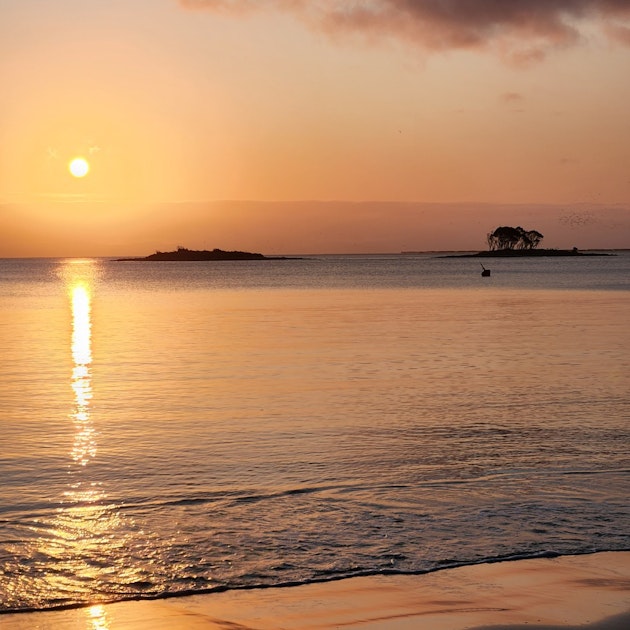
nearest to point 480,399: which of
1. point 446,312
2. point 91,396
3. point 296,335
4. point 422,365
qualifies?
point 422,365

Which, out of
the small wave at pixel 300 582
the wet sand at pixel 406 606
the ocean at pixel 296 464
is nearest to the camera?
the wet sand at pixel 406 606

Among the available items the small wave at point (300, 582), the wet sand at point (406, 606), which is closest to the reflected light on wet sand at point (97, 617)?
the wet sand at point (406, 606)

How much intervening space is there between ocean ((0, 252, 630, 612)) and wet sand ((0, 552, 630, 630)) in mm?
315

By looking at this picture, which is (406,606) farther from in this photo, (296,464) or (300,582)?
(296,464)

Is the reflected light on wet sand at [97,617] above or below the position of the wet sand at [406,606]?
above

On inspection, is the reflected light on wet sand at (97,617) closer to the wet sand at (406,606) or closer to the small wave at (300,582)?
the wet sand at (406,606)

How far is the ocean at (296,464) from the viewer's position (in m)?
9.21

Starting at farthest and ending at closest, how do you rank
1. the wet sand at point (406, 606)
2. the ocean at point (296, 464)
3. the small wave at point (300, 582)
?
the ocean at point (296, 464), the small wave at point (300, 582), the wet sand at point (406, 606)

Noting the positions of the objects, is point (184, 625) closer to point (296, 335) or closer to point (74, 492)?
point (74, 492)

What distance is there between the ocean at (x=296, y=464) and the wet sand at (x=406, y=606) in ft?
1.03

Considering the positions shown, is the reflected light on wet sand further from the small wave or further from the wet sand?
the small wave

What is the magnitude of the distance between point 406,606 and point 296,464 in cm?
583

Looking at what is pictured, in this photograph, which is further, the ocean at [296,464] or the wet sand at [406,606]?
the ocean at [296,464]

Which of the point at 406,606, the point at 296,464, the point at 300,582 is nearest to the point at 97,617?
the point at 300,582
